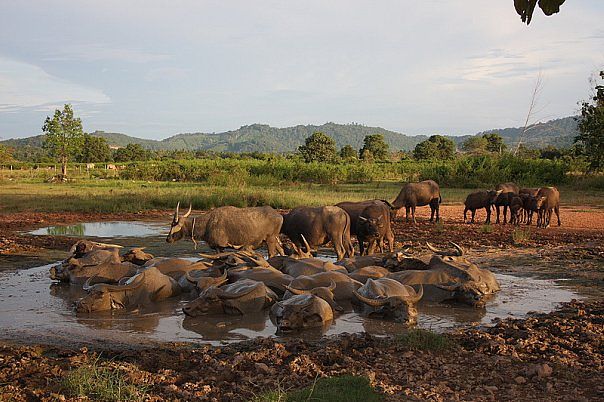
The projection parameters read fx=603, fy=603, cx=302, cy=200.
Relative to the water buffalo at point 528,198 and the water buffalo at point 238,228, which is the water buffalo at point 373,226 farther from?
the water buffalo at point 528,198

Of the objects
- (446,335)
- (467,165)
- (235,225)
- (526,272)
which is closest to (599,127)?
(467,165)

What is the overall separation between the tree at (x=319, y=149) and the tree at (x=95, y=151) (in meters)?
29.1

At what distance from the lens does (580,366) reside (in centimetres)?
569

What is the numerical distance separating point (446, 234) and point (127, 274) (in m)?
9.38

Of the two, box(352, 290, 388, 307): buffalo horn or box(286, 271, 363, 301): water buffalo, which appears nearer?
box(352, 290, 388, 307): buffalo horn

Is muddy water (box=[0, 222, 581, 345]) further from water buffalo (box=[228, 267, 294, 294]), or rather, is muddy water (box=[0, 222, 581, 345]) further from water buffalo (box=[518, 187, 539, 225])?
water buffalo (box=[518, 187, 539, 225])

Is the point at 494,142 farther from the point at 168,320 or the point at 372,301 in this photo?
→ the point at 168,320

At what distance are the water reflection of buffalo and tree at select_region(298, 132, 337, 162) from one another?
64341 mm

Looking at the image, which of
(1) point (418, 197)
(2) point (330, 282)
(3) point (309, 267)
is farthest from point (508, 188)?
(2) point (330, 282)

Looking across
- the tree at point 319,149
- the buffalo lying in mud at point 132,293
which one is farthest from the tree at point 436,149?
the buffalo lying in mud at point 132,293

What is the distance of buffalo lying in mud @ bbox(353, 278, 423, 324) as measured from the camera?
7605mm

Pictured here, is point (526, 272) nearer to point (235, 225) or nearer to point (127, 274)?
point (235, 225)

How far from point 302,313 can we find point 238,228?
4.76 meters

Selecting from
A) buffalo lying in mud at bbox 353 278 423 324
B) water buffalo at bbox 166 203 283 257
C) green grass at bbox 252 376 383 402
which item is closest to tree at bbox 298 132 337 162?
water buffalo at bbox 166 203 283 257
